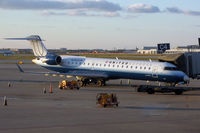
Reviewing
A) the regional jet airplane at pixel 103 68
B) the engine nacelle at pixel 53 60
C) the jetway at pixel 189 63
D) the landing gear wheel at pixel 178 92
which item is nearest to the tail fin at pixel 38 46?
the regional jet airplane at pixel 103 68

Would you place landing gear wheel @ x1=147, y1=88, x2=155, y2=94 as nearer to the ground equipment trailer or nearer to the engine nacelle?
the ground equipment trailer

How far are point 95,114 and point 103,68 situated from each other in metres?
17.4

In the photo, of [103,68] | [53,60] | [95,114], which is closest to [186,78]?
[103,68]

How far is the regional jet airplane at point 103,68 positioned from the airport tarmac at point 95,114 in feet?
14.5

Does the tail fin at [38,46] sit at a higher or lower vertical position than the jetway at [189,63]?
higher

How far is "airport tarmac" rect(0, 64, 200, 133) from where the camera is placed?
17.1 m

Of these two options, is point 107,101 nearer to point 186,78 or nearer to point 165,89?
point 165,89

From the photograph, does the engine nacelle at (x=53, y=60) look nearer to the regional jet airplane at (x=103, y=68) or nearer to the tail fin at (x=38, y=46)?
the regional jet airplane at (x=103, y=68)

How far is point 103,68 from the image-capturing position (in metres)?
38.1

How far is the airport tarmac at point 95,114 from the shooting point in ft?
56.0

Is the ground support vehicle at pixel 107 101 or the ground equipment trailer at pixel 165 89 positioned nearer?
the ground support vehicle at pixel 107 101

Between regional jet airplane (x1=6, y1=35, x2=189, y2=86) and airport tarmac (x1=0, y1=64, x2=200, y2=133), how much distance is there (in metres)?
4.41

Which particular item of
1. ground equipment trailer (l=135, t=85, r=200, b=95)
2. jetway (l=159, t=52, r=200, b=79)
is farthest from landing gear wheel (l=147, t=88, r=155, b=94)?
jetway (l=159, t=52, r=200, b=79)

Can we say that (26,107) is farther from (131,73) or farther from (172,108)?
(131,73)
